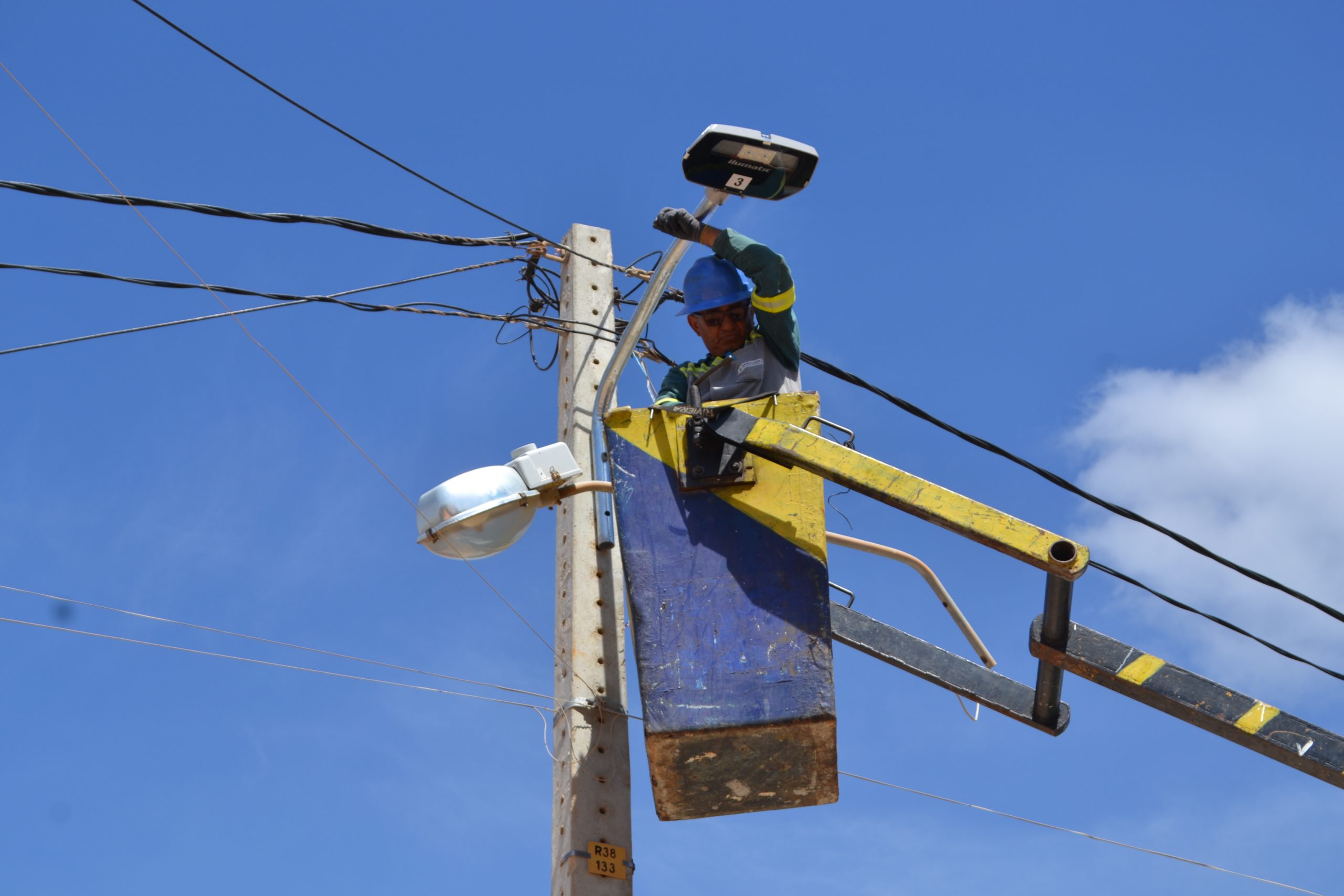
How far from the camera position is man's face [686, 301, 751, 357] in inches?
209

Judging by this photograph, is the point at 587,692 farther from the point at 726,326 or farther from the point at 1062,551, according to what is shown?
the point at 1062,551

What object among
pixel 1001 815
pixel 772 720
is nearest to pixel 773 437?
pixel 772 720

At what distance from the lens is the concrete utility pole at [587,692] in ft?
16.4

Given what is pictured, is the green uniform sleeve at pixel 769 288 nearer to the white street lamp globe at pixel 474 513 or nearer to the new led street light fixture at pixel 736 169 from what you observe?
the new led street light fixture at pixel 736 169

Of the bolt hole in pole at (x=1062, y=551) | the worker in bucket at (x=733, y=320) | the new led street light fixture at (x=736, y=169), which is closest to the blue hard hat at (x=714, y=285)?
the worker in bucket at (x=733, y=320)

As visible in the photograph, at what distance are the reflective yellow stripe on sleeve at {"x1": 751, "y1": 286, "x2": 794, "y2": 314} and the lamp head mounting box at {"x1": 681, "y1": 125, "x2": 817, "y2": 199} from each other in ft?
1.55

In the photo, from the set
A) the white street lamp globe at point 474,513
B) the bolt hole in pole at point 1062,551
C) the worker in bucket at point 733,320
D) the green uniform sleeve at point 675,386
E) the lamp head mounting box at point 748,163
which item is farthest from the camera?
the green uniform sleeve at point 675,386

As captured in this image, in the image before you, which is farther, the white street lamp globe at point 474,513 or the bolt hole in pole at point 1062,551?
the white street lamp globe at point 474,513

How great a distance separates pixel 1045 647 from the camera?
4.14 metres

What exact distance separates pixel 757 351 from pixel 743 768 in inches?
62.7

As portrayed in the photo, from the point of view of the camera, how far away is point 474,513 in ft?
15.5

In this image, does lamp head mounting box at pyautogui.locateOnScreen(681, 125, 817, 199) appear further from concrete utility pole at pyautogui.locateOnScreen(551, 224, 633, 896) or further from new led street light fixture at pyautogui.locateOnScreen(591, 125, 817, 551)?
concrete utility pole at pyautogui.locateOnScreen(551, 224, 633, 896)

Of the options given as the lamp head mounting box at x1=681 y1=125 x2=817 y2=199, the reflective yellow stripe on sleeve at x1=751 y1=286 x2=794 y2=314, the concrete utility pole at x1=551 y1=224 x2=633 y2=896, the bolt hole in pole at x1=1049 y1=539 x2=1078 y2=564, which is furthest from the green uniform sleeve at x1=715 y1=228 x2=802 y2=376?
the bolt hole in pole at x1=1049 y1=539 x2=1078 y2=564

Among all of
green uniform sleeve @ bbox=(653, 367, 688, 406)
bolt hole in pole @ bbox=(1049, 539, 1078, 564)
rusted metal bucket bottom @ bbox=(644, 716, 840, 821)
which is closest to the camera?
bolt hole in pole @ bbox=(1049, 539, 1078, 564)
